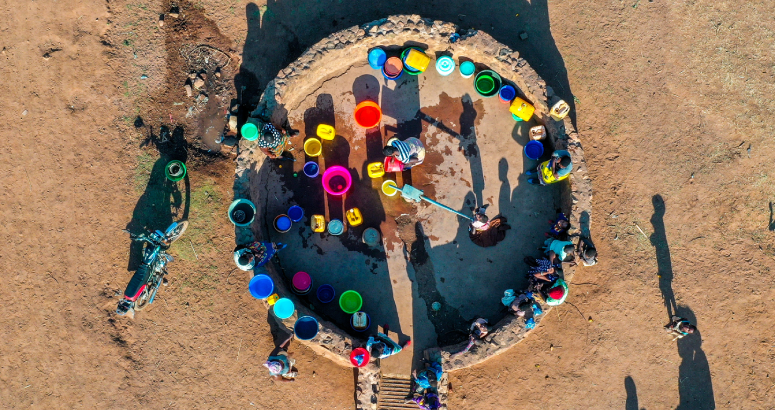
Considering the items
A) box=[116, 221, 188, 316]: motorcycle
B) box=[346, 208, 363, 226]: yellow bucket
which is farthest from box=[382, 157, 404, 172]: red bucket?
box=[116, 221, 188, 316]: motorcycle

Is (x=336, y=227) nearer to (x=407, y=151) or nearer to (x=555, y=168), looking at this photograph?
(x=407, y=151)

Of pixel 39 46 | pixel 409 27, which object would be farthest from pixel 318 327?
pixel 39 46

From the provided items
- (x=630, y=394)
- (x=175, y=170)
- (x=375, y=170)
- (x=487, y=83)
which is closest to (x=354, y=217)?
(x=375, y=170)

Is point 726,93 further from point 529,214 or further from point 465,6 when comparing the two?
point 465,6

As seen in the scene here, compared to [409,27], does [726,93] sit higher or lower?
higher

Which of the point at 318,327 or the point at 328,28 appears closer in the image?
the point at 318,327

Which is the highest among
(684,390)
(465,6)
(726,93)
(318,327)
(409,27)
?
(726,93)
